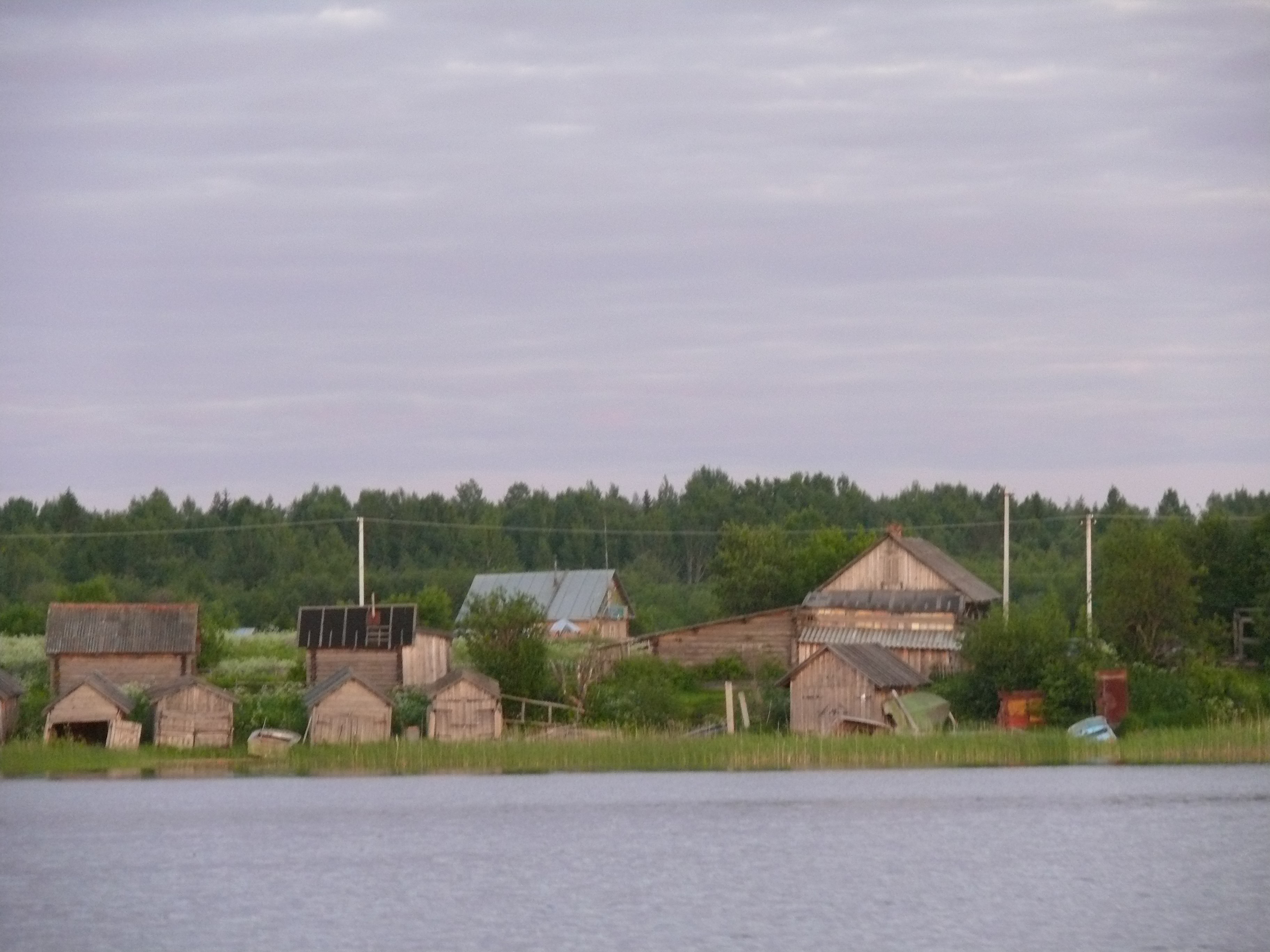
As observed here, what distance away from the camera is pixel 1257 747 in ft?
167

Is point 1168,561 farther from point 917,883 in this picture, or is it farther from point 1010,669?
point 917,883

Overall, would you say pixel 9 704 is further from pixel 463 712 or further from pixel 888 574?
pixel 888 574

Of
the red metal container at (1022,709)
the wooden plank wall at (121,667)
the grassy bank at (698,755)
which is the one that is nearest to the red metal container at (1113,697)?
the grassy bank at (698,755)

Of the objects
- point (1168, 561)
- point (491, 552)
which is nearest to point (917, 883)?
point (1168, 561)

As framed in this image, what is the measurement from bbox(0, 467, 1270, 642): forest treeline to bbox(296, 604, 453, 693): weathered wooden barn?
21.4m

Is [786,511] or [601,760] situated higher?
[786,511]

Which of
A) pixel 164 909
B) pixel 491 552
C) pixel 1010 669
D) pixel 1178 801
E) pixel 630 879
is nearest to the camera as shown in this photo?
pixel 164 909

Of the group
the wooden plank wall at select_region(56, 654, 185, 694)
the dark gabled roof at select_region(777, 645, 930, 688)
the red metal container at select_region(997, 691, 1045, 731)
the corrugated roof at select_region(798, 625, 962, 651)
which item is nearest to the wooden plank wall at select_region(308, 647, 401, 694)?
the wooden plank wall at select_region(56, 654, 185, 694)

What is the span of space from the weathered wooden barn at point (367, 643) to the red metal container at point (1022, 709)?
2086 centimetres

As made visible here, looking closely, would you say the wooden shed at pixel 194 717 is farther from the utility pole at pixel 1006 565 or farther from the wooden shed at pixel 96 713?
the utility pole at pixel 1006 565

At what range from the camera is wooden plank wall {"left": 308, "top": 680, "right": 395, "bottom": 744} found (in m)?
60.9

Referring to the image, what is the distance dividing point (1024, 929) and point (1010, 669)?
30445mm

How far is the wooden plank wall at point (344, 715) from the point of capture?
2398 inches

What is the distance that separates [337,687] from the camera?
200 ft
